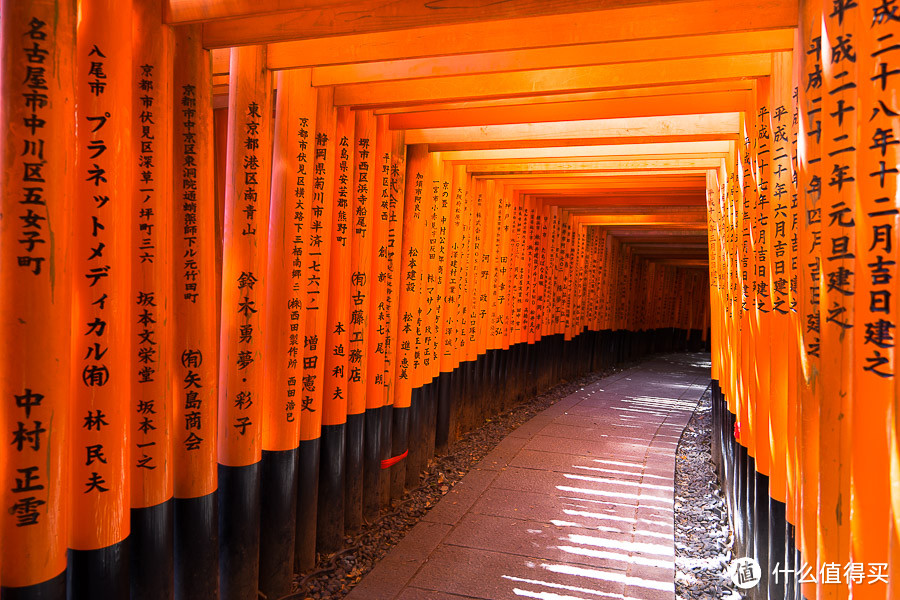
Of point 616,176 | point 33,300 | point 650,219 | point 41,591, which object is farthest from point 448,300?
point 650,219

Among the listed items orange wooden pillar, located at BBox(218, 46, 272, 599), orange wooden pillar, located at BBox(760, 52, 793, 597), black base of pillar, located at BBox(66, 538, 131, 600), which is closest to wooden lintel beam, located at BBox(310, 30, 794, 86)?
orange wooden pillar, located at BBox(760, 52, 793, 597)

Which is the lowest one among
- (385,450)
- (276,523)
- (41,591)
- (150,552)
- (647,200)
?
(276,523)

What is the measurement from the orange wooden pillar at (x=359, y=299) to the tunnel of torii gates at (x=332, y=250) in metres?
0.02

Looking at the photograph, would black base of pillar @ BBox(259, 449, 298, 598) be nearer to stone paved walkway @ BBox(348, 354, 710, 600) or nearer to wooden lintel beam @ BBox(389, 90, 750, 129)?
stone paved walkway @ BBox(348, 354, 710, 600)

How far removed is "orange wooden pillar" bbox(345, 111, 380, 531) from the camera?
492 centimetres

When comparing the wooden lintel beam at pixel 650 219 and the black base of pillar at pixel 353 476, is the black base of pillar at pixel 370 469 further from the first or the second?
the wooden lintel beam at pixel 650 219

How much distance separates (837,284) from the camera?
2.05 meters

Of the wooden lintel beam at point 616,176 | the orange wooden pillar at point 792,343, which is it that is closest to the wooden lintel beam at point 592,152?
the wooden lintel beam at point 616,176

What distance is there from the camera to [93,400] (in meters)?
2.57

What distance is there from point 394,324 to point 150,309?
3.21 m

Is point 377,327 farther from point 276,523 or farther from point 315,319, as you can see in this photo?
point 276,523

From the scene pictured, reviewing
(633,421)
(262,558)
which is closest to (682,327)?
(633,421)

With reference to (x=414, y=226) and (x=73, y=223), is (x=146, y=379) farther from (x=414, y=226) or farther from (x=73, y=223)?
(x=414, y=226)

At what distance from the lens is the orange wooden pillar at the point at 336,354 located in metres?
4.64
